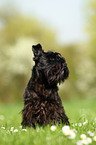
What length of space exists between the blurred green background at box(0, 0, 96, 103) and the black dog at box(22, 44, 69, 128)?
19831mm

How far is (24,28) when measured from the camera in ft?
91.0

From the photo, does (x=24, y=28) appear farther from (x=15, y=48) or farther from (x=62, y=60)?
(x=62, y=60)

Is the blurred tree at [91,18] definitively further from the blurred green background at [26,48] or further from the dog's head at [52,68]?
the dog's head at [52,68]

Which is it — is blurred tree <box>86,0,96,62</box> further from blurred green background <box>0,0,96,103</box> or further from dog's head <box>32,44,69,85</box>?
dog's head <box>32,44,69,85</box>

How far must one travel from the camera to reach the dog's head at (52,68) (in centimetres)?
463

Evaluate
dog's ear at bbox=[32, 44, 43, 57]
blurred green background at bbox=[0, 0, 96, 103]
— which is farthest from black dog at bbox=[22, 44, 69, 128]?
blurred green background at bbox=[0, 0, 96, 103]

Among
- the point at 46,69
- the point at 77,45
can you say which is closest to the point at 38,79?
the point at 46,69

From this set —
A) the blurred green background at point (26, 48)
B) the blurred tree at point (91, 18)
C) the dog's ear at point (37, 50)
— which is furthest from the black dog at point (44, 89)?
the blurred tree at point (91, 18)

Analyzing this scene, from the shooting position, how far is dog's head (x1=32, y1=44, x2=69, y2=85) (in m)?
4.63

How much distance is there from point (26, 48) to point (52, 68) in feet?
70.4

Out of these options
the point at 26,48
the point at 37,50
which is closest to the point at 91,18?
the point at 26,48

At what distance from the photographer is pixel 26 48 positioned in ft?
84.7

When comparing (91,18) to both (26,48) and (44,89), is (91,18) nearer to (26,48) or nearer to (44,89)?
(26,48)

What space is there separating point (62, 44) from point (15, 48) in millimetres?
6756
